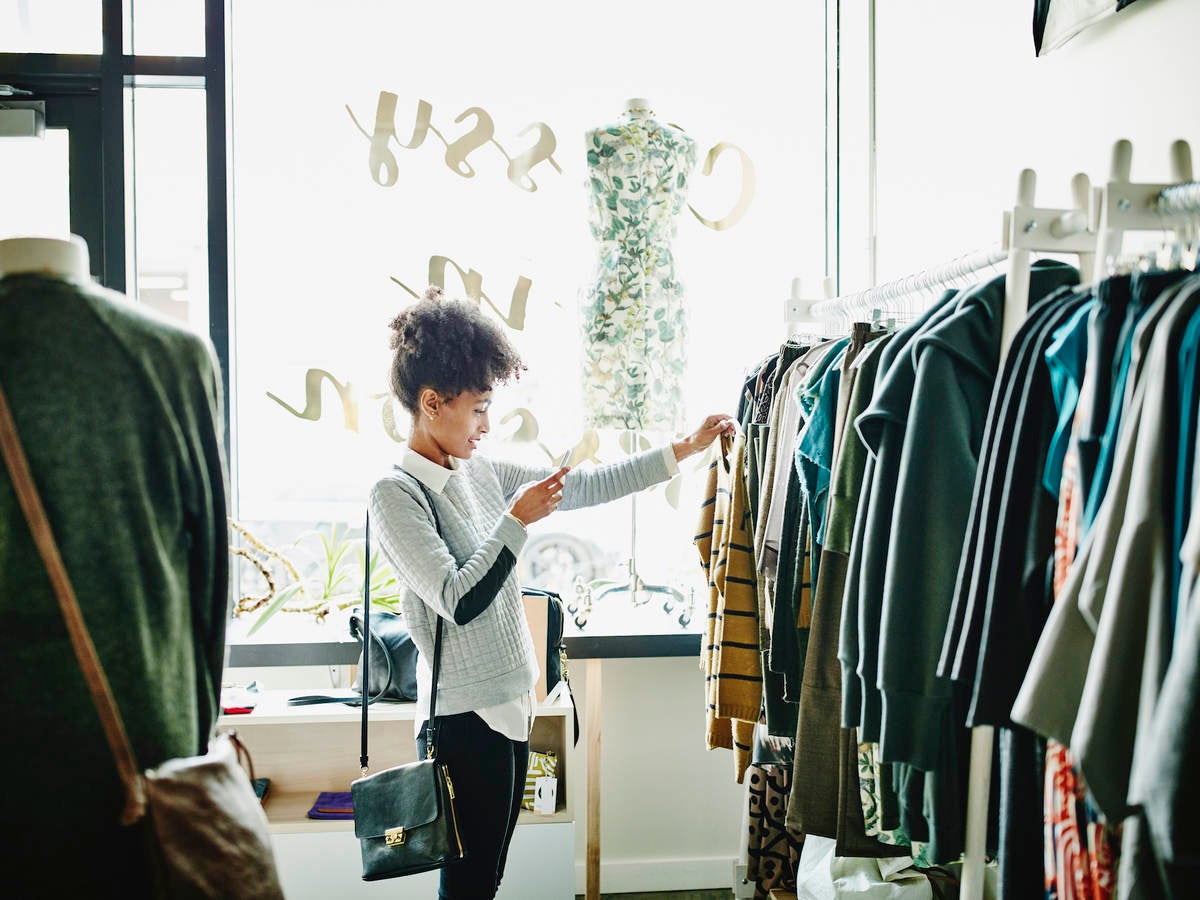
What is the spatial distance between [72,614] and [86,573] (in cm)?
4

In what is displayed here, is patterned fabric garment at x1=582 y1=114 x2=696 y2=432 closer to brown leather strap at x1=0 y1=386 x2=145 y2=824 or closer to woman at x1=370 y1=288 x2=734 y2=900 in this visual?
woman at x1=370 y1=288 x2=734 y2=900

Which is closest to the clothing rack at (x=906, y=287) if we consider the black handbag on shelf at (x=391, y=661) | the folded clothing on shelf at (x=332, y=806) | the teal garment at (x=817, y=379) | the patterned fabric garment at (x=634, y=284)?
the teal garment at (x=817, y=379)

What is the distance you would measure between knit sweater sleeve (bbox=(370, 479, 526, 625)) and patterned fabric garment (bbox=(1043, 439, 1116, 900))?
0.97 metres

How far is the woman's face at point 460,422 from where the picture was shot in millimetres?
1823

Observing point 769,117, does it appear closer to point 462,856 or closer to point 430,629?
point 430,629

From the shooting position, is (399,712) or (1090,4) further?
(399,712)

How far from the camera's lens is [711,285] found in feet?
9.70

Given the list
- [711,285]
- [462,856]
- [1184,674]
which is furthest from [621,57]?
[1184,674]

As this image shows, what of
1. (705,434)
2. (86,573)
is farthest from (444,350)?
(86,573)

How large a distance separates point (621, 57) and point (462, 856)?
7.72 ft

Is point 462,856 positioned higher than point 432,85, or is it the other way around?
point 432,85

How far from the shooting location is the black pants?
1.74 meters

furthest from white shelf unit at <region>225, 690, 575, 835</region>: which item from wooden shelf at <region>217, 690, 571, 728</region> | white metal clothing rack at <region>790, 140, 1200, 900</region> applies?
white metal clothing rack at <region>790, 140, 1200, 900</region>

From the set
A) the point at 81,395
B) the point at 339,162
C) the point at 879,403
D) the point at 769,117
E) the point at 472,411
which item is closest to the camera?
the point at 81,395
